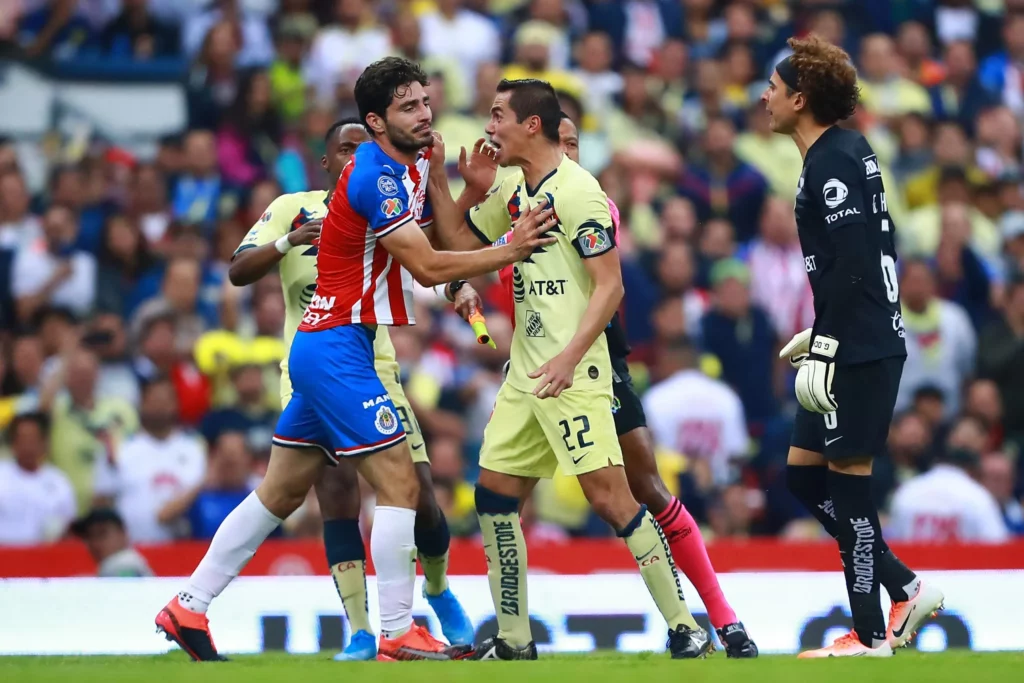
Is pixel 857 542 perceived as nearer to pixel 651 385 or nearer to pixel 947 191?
pixel 651 385

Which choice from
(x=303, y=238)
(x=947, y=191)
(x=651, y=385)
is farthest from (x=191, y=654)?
(x=947, y=191)

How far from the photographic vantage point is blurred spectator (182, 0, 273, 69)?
585 inches

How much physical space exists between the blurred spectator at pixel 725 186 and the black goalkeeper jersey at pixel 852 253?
7.10 m

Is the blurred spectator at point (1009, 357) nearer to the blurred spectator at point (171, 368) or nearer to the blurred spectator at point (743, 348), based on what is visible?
the blurred spectator at point (743, 348)

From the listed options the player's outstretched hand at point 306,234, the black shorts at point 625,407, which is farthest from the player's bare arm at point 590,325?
the player's outstretched hand at point 306,234

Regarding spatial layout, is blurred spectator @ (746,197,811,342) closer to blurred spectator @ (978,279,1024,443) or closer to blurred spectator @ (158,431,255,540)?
blurred spectator @ (978,279,1024,443)

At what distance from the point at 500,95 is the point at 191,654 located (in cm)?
298

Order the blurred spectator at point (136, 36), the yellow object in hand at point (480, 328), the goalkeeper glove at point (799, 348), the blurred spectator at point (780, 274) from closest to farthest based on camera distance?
1. the yellow object in hand at point (480, 328)
2. the goalkeeper glove at point (799, 348)
3. the blurred spectator at point (780, 274)
4. the blurred spectator at point (136, 36)

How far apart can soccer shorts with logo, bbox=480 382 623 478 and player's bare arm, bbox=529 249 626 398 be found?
6.9 inches

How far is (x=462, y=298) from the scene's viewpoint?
744 cm

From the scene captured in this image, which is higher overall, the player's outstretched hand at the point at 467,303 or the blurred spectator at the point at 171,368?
the player's outstretched hand at the point at 467,303

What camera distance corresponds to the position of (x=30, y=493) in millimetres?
11203

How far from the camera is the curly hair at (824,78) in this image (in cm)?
690

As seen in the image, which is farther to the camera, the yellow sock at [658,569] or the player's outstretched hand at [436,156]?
the player's outstretched hand at [436,156]
